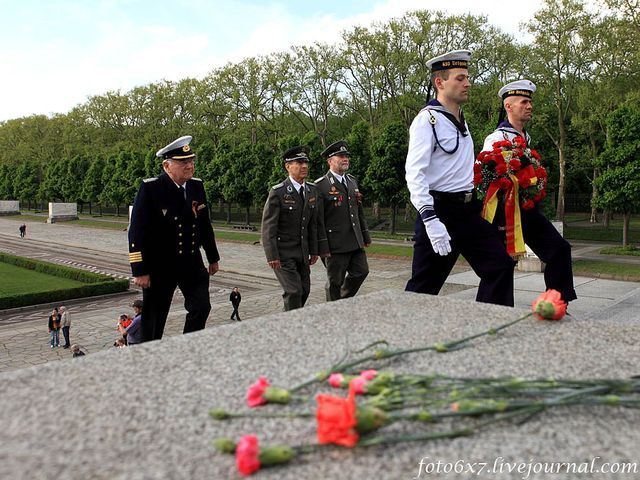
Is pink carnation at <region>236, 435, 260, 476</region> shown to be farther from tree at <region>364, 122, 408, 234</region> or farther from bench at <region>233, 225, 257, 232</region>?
bench at <region>233, 225, 257, 232</region>

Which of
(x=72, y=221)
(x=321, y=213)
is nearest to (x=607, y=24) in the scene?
(x=321, y=213)

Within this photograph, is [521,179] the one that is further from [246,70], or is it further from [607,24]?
[246,70]

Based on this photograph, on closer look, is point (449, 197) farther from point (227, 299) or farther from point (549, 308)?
point (227, 299)

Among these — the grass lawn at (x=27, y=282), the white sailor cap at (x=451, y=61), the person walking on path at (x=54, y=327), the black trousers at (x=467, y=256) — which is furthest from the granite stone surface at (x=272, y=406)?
the grass lawn at (x=27, y=282)

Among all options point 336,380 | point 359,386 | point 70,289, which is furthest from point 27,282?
point 359,386

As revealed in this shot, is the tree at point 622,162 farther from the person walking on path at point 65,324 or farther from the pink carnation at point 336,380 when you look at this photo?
the pink carnation at point 336,380

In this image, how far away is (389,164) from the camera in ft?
98.4

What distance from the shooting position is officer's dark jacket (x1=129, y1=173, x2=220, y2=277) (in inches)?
198

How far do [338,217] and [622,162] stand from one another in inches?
701

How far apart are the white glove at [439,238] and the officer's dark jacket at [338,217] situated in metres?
3.18

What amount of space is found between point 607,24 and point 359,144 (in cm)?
1327

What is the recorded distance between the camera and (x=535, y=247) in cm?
495

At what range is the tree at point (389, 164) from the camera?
30.0 metres

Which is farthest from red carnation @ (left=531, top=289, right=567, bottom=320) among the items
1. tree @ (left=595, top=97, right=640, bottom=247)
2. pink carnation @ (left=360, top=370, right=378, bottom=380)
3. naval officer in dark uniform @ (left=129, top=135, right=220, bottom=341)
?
tree @ (left=595, top=97, right=640, bottom=247)
